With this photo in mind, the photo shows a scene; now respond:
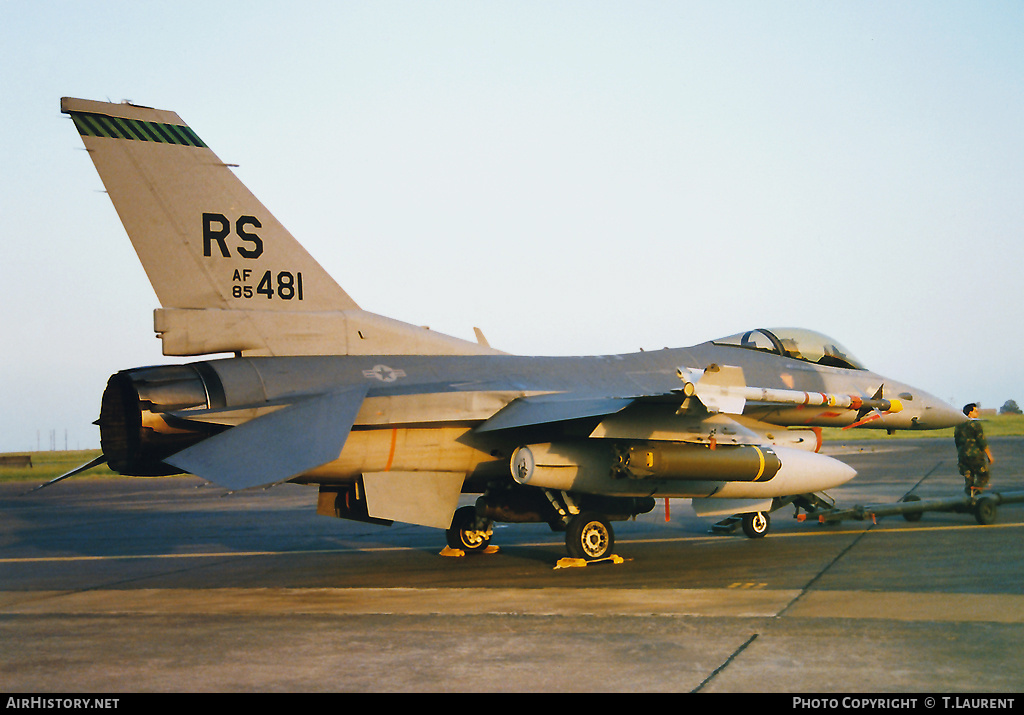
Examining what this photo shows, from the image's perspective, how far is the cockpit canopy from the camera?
1284cm

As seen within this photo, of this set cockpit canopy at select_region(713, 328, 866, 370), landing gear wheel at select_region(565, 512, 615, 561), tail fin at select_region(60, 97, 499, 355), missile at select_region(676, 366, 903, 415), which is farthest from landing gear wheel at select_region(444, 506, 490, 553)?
cockpit canopy at select_region(713, 328, 866, 370)

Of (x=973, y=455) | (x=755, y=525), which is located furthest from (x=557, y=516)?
(x=973, y=455)

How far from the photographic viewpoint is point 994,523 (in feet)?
41.6

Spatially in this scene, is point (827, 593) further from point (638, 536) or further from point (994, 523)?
point (994, 523)

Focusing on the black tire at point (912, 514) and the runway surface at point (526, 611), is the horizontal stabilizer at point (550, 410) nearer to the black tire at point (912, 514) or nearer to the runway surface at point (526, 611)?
the runway surface at point (526, 611)

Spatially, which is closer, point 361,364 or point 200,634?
point 200,634

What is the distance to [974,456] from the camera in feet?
43.9

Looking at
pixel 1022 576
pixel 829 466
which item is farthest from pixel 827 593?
pixel 829 466

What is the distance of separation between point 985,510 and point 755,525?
3.38 meters

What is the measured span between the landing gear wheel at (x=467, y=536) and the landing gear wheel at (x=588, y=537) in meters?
1.62

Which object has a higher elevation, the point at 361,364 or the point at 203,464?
the point at 361,364

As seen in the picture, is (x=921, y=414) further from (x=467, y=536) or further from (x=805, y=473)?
(x=467, y=536)

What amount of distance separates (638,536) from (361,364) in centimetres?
556

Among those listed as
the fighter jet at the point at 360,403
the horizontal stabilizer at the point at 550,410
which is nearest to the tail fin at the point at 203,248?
the fighter jet at the point at 360,403
